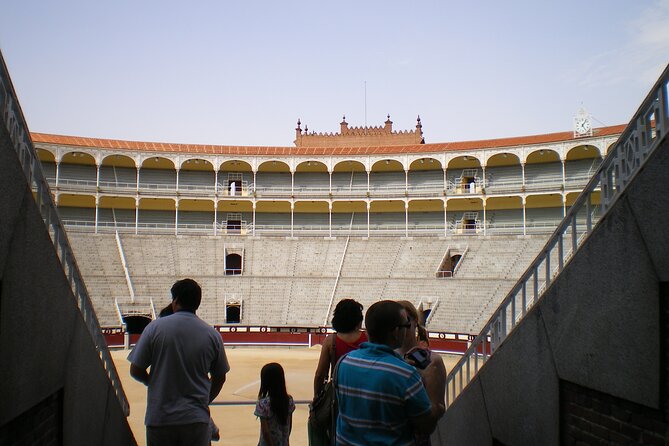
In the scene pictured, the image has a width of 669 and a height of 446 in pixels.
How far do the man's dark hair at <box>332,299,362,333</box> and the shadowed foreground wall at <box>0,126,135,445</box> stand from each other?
7.89 ft

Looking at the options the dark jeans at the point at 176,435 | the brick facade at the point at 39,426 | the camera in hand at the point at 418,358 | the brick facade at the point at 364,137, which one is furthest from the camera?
the brick facade at the point at 364,137

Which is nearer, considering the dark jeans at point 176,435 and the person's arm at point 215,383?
the dark jeans at point 176,435

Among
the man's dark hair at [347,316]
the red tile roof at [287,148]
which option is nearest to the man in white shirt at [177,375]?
the man's dark hair at [347,316]

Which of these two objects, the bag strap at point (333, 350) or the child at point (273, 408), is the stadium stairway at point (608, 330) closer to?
the bag strap at point (333, 350)

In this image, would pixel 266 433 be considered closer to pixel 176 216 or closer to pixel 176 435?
pixel 176 435

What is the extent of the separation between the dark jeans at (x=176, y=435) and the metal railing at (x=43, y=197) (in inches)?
77.3

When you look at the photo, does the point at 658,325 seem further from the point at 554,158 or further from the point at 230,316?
the point at 554,158

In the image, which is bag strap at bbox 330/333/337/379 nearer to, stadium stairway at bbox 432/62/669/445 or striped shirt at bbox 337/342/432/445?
striped shirt at bbox 337/342/432/445

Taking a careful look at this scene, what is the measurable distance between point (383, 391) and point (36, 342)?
3.08 m

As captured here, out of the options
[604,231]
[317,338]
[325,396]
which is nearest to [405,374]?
[325,396]

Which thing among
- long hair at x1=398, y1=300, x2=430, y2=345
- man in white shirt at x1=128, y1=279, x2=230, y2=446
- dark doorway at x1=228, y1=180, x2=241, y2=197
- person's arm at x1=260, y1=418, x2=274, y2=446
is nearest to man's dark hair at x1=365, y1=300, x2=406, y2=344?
long hair at x1=398, y1=300, x2=430, y2=345

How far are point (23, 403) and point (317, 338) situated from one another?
83.5 feet

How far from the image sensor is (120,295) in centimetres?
3097

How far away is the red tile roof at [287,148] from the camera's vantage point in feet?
125
